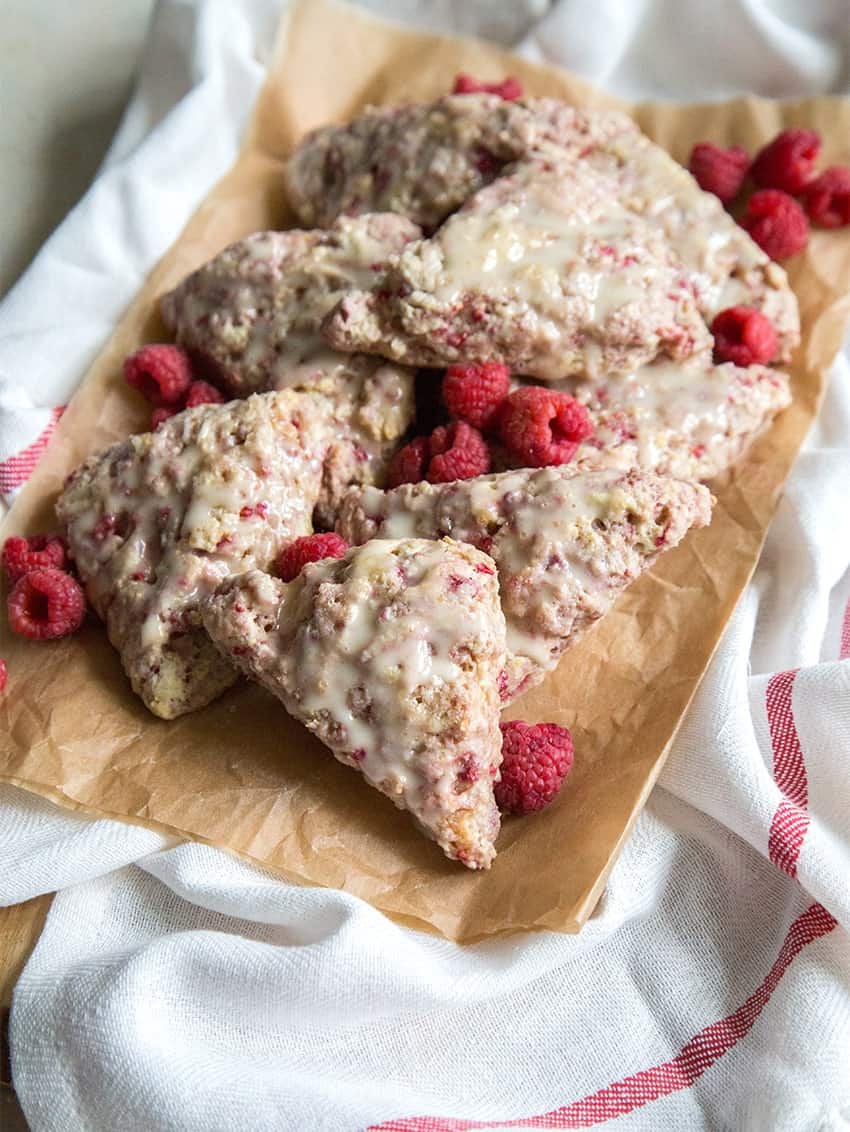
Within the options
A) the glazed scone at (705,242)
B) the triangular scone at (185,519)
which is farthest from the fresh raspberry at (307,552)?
the glazed scone at (705,242)

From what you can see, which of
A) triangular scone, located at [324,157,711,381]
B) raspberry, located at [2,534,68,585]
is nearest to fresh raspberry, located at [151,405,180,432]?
raspberry, located at [2,534,68,585]

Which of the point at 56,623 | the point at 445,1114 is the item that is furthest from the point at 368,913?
the point at 56,623

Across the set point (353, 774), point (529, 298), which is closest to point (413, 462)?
point (529, 298)

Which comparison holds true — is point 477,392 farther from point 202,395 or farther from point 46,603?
point 46,603

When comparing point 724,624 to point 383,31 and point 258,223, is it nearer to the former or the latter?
point 258,223

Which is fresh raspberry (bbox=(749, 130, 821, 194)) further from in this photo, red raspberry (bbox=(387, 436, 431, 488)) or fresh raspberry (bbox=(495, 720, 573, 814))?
fresh raspberry (bbox=(495, 720, 573, 814))

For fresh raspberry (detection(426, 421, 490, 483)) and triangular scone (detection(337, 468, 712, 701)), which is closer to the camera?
triangular scone (detection(337, 468, 712, 701))
